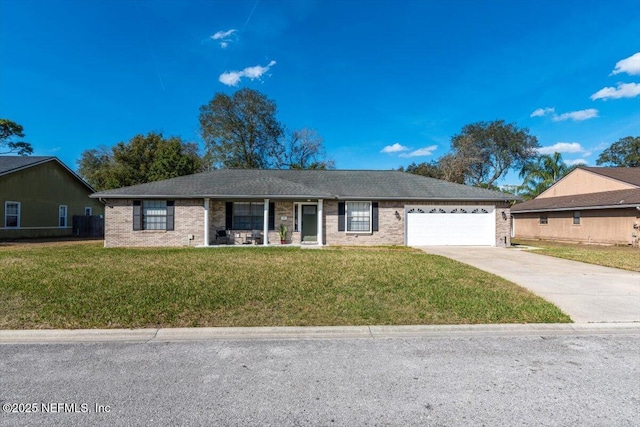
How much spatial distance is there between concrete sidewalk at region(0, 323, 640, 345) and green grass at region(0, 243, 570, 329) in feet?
0.58

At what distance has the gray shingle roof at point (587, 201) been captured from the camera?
17938 mm

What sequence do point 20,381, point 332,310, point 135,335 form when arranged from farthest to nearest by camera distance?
1. point 332,310
2. point 135,335
3. point 20,381

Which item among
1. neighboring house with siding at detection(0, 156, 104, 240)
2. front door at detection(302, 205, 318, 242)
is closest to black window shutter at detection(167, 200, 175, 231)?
front door at detection(302, 205, 318, 242)

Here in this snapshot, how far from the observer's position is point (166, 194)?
15328 mm

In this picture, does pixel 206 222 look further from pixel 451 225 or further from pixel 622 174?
pixel 622 174

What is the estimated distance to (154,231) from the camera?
1552cm

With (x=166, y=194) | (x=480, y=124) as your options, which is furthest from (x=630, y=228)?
(x=480, y=124)

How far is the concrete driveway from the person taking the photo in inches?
217

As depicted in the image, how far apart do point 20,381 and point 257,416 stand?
2.43 m

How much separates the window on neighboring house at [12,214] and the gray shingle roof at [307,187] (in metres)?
8.29

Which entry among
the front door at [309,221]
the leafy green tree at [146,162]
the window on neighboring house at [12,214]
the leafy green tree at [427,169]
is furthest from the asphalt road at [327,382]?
the leafy green tree at [427,169]

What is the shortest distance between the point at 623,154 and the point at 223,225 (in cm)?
5435

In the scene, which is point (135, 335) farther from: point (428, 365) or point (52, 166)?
point (52, 166)

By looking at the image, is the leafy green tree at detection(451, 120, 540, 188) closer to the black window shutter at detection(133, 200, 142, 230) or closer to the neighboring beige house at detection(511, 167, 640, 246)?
the neighboring beige house at detection(511, 167, 640, 246)
